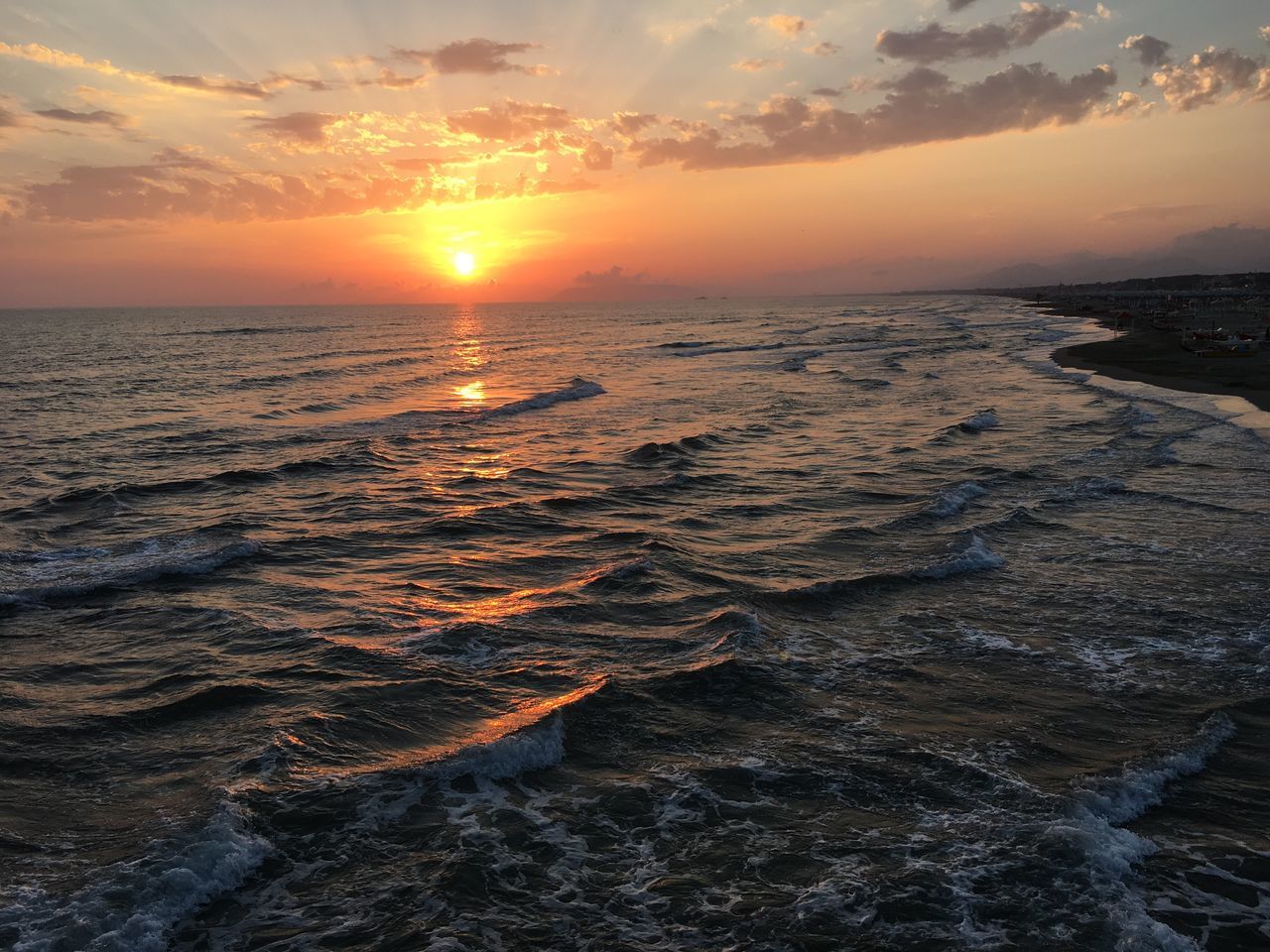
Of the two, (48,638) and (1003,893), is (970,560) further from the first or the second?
(48,638)

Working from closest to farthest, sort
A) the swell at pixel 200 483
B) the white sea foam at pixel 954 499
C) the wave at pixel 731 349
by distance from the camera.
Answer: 1. the white sea foam at pixel 954 499
2. the swell at pixel 200 483
3. the wave at pixel 731 349

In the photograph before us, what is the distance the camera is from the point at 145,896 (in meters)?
8.27

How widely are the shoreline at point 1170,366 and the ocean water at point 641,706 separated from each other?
21027 mm

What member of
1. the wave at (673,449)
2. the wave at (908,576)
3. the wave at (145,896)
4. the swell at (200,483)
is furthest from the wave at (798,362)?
the wave at (145,896)

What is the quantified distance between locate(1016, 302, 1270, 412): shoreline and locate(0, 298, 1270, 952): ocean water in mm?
21027

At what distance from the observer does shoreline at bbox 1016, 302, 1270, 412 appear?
48175mm

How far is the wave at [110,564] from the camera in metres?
17.7

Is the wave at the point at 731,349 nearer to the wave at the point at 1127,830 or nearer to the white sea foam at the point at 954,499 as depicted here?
the white sea foam at the point at 954,499

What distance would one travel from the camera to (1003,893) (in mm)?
8352

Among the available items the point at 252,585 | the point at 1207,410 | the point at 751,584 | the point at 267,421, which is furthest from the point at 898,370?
the point at 252,585

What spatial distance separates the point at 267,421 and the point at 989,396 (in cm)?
4272

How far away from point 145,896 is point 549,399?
152 feet

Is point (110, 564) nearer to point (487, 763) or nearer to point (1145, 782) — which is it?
point (487, 763)

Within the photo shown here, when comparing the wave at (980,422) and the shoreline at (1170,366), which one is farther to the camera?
the shoreline at (1170,366)
